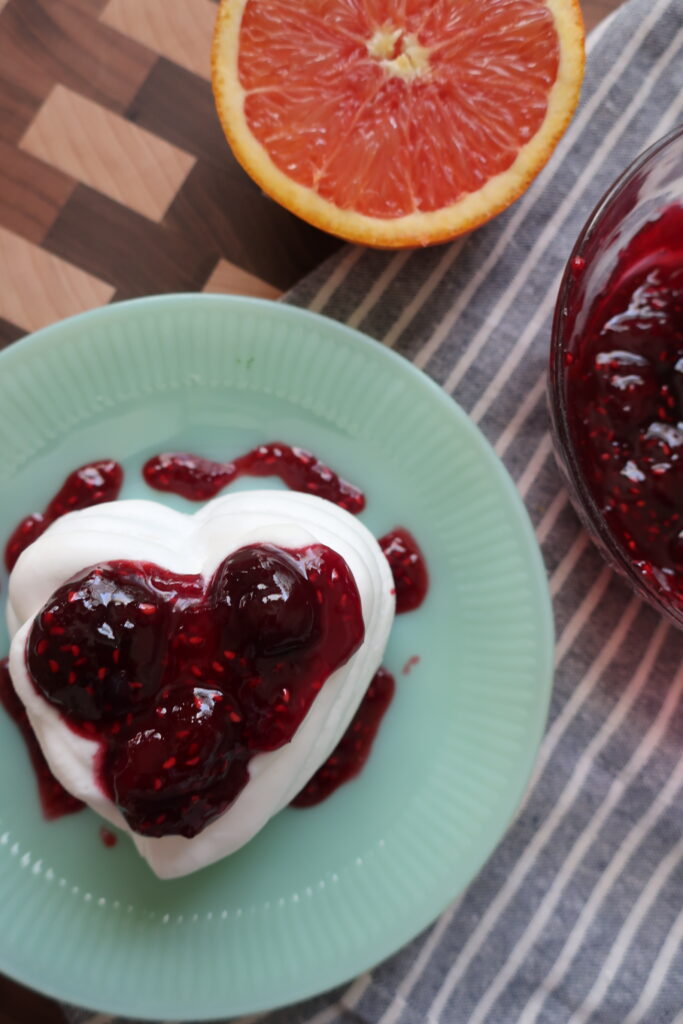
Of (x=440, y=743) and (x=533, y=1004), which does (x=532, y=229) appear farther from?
(x=533, y=1004)

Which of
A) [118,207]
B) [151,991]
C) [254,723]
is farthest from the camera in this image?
[118,207]

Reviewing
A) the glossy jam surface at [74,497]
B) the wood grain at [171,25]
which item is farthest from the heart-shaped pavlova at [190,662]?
the wood grain at [171,25]

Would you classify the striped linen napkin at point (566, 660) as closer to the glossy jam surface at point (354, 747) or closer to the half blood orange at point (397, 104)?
the half blood orange at point (397, 104)

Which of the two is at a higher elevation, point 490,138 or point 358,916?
point 490,138

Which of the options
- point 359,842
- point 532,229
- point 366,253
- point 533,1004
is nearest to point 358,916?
point 359,842

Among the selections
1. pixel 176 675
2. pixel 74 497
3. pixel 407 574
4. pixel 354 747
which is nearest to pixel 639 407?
pixel 407 574

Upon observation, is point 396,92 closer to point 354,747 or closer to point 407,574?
point 407,574

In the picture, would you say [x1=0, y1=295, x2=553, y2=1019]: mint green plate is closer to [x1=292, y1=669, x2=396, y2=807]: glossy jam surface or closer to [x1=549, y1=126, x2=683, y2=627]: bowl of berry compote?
[x1=292, y1=669, x2=396, y2=807]: glossy jam surface
